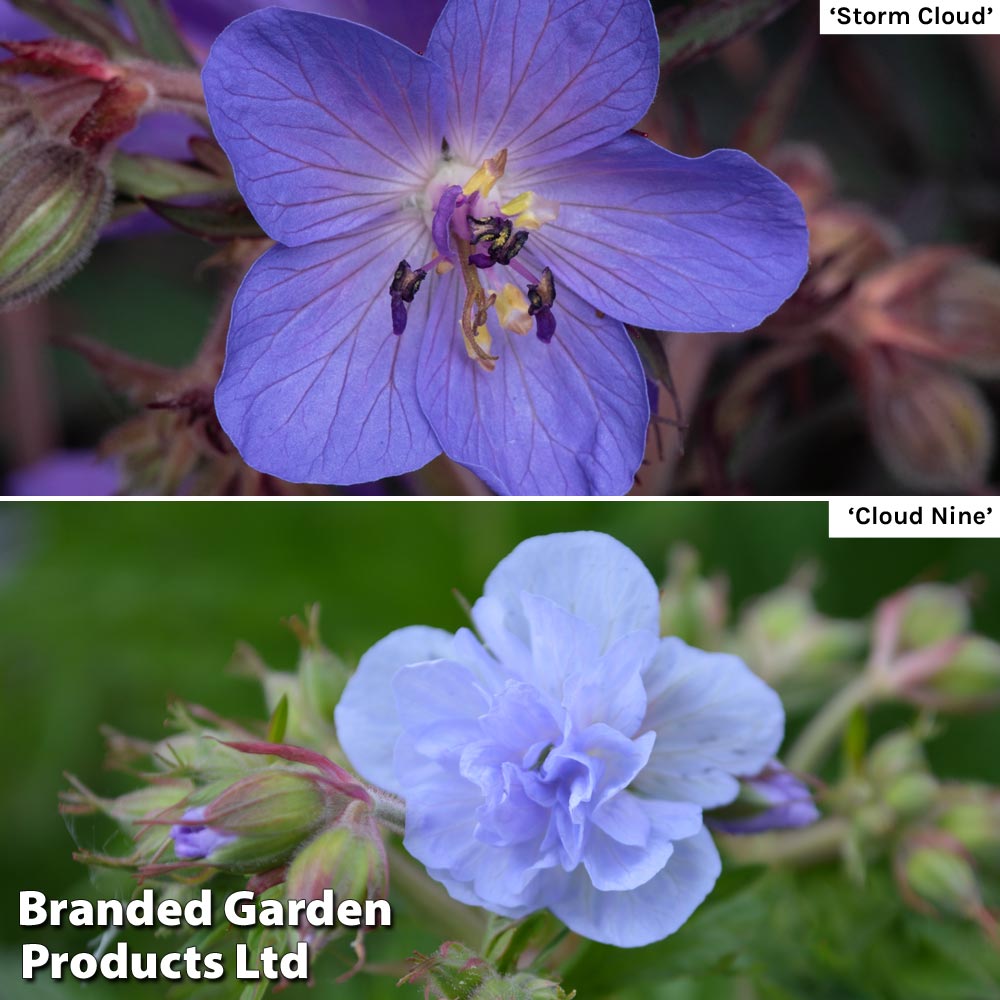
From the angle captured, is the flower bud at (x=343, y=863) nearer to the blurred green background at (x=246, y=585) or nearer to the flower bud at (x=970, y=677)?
the flower bud at (x=970, y=677)

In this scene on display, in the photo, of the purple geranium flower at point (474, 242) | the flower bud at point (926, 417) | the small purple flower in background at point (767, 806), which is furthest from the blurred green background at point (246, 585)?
the small purple flower in background at point (767, 806)

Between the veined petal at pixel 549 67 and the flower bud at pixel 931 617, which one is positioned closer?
the veined petal at pixel 549 67

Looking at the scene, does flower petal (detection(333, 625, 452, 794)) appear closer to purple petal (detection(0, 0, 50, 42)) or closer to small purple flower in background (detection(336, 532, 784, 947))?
small purple flower in background (detection(336, 532, 784, 947))

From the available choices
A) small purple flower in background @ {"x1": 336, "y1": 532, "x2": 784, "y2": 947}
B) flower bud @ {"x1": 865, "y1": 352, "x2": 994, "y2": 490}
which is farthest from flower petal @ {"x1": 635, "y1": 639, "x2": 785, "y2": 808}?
flower bud @ {"x1": 865, "y1": 352, "x2": 994, "y2": 490}

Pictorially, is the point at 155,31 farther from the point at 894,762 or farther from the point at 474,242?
the point at 894,762

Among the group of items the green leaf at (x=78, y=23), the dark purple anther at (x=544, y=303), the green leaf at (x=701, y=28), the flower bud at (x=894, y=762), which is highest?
the green leaf at (x=78, y=23)

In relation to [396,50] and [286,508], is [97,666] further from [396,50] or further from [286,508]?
[396,50]

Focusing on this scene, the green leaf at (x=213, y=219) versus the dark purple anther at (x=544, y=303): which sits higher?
the green leaf at (x=213, y=219)
